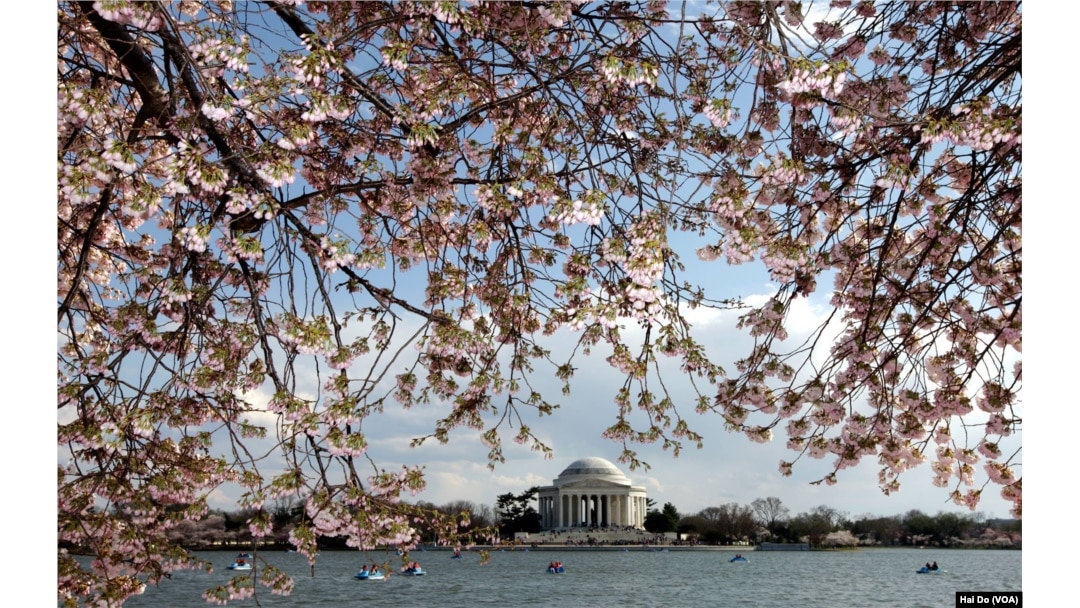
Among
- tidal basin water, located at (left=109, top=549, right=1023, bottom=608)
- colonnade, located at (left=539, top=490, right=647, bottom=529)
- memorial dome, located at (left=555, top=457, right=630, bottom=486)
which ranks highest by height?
memorial dome, located at (left=555, top=457, right=630, bottom=486)

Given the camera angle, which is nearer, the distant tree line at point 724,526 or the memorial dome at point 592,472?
the distant tree line at point 724,526

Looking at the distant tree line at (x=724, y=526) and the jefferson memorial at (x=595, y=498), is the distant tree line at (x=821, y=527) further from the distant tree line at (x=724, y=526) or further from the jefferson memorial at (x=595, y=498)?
the jefferson memorial at (x=595, y=498)

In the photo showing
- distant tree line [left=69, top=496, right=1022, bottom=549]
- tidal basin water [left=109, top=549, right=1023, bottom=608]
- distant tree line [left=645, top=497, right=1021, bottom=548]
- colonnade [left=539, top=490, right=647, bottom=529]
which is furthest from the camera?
colonnade [left=539, top=490, right=647, bottom=529]

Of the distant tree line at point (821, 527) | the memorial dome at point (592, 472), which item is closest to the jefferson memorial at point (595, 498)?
the memorial dome at point (592, 472)

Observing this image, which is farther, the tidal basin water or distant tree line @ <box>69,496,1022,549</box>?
the tidal basin water

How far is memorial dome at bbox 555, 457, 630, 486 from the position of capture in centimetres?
2722

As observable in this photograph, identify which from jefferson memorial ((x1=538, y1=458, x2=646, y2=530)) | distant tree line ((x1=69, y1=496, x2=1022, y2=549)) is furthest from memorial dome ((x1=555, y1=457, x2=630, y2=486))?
distant tree line ((x1=69, y1=496, x2=1022, y2=549))

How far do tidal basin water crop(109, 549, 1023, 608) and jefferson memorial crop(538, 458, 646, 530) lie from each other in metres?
1.17

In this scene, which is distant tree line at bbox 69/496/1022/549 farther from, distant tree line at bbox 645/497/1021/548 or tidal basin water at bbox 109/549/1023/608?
tidal basin water at bbox 109/549/1023/608

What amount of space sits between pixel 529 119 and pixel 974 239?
86.3 inches

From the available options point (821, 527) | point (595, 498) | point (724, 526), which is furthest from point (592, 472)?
point (821, 527)

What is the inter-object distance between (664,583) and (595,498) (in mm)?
4044

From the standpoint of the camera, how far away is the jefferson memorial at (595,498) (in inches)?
1057
